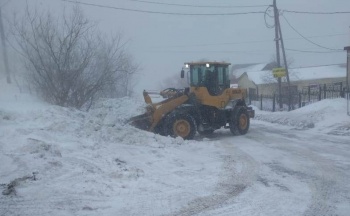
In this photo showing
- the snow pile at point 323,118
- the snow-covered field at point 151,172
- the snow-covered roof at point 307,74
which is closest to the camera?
the snow-covered field at point 151,172

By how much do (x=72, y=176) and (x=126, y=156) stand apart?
2304 mm

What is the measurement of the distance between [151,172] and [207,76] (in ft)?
26.1

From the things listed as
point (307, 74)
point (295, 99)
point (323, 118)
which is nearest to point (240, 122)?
point (323, 118)

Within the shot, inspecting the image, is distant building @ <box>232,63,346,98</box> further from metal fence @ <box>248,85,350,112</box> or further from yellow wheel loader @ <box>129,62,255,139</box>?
yellow wheel loader @ <box>129,62,255,139</box>

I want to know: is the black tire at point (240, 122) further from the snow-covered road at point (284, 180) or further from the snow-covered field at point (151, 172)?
the snow-covered road at point (284, 180)

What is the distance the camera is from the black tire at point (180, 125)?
14.2 meters

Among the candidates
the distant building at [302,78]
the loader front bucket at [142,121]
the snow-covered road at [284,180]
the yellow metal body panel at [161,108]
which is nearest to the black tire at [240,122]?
the snow-covered road at [284,180]

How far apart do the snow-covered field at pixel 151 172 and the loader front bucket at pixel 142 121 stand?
201 centimetres

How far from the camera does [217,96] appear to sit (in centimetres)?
1585

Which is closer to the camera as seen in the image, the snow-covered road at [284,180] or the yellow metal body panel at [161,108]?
the snow-covered road at [284,180]

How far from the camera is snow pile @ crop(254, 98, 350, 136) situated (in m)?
16.6

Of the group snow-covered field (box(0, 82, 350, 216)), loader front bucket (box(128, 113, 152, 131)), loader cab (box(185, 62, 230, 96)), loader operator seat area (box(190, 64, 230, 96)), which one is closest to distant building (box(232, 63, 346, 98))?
loader operator seat area (box(190, 64, 230, 96))

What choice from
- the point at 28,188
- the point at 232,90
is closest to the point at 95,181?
the point at 28,188

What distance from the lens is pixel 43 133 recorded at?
1027cm
